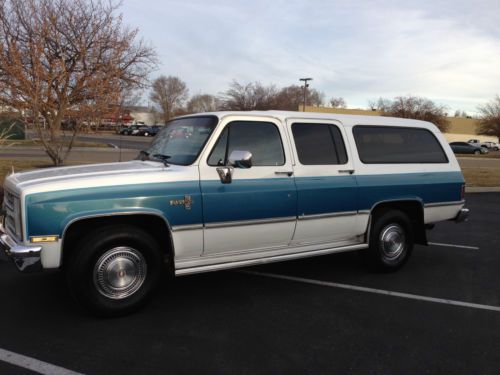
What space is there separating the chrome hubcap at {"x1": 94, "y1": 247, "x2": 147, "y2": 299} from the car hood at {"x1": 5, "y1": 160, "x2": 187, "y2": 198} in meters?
0.66

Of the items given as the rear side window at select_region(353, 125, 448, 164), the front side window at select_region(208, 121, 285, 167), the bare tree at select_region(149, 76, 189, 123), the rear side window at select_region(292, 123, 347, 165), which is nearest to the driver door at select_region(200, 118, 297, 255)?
the front side window at select_region(208, 121, 285, 167)

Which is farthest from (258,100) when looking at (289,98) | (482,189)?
(482,189)

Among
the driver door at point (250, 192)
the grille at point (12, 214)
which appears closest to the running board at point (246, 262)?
the driver door at point (250, 192)

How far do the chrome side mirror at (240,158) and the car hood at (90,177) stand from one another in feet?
1.61

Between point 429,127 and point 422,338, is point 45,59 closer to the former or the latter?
point 429,127

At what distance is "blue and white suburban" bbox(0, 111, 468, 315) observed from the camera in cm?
374

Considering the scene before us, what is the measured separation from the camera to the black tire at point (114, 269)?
3.76 m

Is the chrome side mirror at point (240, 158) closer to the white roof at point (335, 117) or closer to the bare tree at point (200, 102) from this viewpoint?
the white roof at point (335, 117)

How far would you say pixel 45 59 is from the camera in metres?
12.5

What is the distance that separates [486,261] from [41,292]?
5975 mm

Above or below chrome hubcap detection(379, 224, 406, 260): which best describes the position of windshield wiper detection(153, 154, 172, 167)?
above

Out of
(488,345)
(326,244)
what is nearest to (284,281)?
(326,244)

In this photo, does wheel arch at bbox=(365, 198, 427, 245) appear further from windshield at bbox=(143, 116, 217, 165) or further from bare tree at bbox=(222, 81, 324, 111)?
bare tree at bbox=(222, 81, 324, 111)

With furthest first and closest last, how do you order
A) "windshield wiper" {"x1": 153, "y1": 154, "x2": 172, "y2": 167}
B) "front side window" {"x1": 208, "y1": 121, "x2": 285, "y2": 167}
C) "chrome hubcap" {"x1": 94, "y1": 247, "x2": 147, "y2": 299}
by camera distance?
"windshield wiper" {"x1": 153, "y1": 154, "x2": 172, "y2": 167}, "front side window" {"x1": 208, "y1": 121, "x2": 285, "y2": 167}, "chrome hubcap" {"x1": 94, "y1": 247, "x2": 147, "y2": 299}
